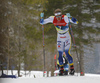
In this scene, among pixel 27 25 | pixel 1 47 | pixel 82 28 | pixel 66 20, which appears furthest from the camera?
Answer: pixel 27 25

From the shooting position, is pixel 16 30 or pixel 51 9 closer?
pixel 51 9

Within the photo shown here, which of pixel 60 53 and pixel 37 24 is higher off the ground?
pixel 37 24

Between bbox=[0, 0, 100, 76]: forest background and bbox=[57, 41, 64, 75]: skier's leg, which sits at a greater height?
bbox=[0, 0, 100, 76]: forest background

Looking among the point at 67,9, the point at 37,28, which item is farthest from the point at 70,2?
the point at 37,28

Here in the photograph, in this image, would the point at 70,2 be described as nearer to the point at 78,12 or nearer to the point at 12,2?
the point at 78,12

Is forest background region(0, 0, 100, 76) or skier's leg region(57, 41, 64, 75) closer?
skier's leg region(57, 41, 64, 75)

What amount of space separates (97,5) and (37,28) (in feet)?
13.7

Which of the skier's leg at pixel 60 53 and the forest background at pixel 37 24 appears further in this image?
the forest background at pixel 37 24

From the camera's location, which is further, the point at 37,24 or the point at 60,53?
the point at 37,24

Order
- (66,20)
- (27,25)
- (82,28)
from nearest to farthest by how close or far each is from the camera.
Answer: (66,20)
(82,28)
(27,25)

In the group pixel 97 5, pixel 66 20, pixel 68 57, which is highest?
pixel 97 5

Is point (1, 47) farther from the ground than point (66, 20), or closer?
closer

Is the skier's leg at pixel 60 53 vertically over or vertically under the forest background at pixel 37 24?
under

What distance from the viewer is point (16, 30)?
→ 1272 centimetres
